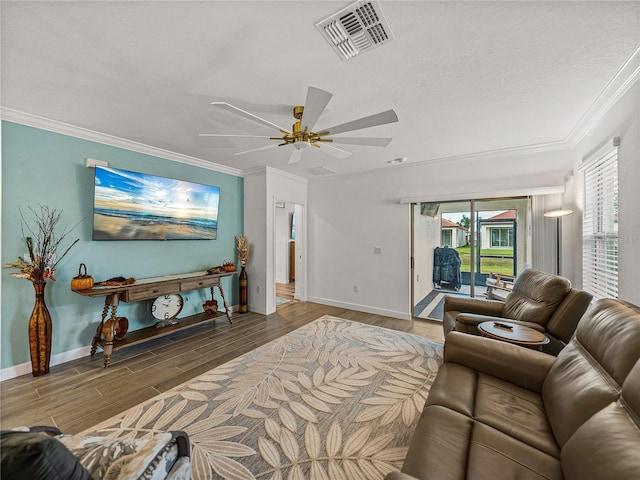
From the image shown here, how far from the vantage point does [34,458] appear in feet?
1.90

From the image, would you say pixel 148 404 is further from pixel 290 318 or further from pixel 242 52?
pixel 242 52

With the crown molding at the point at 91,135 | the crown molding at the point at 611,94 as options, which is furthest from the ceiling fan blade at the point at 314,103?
the crown molding at the point at 91,135

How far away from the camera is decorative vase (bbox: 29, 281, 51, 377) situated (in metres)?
2.57

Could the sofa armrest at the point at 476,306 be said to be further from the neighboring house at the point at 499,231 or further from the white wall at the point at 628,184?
the neighboring house at the point at 499,231

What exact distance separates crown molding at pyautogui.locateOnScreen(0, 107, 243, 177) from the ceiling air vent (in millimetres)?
3007

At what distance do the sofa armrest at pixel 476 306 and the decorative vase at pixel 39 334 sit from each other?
13.8 feet

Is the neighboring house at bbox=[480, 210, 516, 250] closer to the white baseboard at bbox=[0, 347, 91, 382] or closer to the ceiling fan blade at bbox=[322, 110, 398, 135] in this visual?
the ceiling fan blade at bbox=[322, 110, 398, 135]

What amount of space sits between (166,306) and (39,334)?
117cm

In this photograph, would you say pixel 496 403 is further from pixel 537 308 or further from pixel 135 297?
pixel 135 297

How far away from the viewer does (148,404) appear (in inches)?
85.0

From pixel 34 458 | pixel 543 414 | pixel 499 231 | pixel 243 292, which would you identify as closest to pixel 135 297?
pixel 243 292

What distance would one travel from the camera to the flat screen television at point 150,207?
10.2 ft

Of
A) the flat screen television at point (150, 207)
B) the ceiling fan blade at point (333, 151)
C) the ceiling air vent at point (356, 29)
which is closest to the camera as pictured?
the ceiling air vent at point (356, 29)

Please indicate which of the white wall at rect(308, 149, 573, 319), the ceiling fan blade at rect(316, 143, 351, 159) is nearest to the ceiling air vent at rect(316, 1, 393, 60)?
the ceiling fan blade at rect(316, 143, 351, 159)
